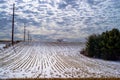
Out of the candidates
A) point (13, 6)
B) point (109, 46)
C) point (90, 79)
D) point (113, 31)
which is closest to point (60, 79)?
point (90, 79)

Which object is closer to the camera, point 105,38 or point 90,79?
point 90,79

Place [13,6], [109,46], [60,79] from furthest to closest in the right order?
[13,6] → [109,46] → [60,79]

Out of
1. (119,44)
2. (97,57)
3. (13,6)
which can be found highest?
(13,6)

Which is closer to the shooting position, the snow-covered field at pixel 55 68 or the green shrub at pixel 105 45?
the snow-covered field at pixel 55 68

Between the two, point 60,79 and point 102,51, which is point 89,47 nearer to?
point 102,51

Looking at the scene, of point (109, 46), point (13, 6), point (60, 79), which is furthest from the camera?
point (13, 6)

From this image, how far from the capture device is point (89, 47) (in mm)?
29250

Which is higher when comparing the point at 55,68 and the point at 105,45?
the point at 105,45

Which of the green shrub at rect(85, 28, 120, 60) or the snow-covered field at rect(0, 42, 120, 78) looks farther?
Answer: the green shrub at rect(85, 28, 120, 60)

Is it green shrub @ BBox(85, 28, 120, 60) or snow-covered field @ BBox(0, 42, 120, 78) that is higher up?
green shrub @ BBox(85, 28, 120, 60)

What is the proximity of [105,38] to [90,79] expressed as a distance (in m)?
15.8

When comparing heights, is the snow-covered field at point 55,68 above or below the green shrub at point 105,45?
below

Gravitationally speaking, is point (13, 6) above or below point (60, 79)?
above

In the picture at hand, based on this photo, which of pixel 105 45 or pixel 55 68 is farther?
pixel 105 45
